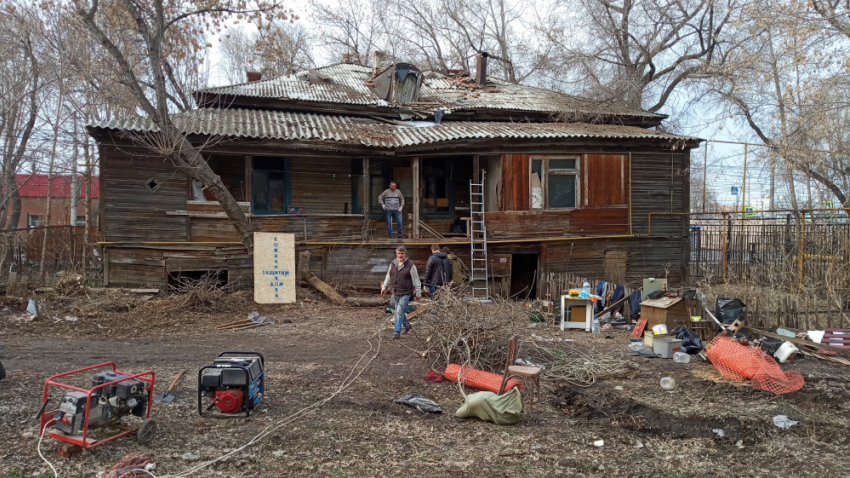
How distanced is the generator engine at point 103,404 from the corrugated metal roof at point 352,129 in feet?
29.7

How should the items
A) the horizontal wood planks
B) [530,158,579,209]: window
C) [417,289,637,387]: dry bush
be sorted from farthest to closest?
the horizontal wood planks, [530,158,579,209]: window, [417,289,637,387]: dry bush

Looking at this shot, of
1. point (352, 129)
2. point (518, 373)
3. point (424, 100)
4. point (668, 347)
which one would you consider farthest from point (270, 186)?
point (518, 373)

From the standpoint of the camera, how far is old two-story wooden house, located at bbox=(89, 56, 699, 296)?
13547 millimetres

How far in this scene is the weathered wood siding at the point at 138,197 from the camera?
1329 cm

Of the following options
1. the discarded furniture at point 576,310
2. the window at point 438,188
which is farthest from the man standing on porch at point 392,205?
the discarded furniture at point 576,310

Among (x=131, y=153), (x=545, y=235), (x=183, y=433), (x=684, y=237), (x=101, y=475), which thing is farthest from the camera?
(x=684, y=237)

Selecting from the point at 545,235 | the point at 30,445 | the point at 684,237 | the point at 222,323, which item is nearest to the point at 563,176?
the point at 545,235

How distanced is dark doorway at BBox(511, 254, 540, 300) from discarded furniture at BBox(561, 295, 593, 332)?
4.44m

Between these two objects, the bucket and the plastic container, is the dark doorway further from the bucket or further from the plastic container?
the plastic container

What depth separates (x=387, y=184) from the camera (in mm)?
16938

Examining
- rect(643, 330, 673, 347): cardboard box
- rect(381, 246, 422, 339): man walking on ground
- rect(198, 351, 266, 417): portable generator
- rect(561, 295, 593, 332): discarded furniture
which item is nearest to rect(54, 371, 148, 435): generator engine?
rect(198, 351, 266, 417): portable generator

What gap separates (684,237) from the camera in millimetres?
16125

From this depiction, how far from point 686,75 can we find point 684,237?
949 centimetres

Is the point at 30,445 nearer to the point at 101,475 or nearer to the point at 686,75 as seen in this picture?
the point at 101,475
